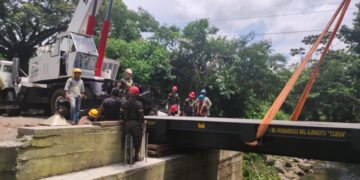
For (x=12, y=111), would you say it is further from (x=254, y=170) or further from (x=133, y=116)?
(x=254, y=170)

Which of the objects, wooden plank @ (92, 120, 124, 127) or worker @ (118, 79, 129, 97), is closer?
wooden plank @ (92, 120, 124, 127)

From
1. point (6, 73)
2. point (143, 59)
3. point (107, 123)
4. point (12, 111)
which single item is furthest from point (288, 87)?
point (143, 59)

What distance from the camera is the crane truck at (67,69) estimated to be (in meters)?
14.7

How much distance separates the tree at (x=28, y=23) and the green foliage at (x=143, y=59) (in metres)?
8.57

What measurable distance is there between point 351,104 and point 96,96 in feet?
82.1

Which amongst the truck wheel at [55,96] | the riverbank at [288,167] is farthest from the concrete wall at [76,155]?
the riverbank at [288,167]

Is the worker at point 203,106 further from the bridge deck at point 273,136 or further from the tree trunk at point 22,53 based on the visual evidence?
the tree trunk at point 22,53

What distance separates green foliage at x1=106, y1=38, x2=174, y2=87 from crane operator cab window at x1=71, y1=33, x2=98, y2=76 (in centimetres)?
906

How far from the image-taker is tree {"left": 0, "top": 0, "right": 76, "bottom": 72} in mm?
31234

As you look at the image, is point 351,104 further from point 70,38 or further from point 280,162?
point 70,38

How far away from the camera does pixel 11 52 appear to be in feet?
110

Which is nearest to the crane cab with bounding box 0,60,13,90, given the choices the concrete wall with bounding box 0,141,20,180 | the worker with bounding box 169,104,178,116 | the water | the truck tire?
the truck tire

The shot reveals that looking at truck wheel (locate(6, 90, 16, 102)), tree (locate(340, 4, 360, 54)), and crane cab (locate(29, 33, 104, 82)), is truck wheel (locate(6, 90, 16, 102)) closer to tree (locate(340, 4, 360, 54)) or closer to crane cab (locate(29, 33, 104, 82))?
crane cab (locate(29, 33, 104, 82))

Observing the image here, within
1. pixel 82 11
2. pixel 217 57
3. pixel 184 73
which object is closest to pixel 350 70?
pixel 217 57
